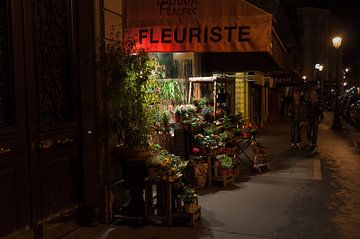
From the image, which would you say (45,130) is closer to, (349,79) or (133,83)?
(133,83)

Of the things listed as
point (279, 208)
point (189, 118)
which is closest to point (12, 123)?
point (279, 208)

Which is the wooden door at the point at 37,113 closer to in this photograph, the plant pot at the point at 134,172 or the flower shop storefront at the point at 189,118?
the plant pot at the point at 134,172

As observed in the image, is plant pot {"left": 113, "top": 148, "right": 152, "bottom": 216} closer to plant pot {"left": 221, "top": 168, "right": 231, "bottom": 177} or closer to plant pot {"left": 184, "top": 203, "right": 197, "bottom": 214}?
plant pot {"left": 184, "top": 203, "right": 197, "bottom": 214}

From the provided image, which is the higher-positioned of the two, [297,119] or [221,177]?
[297,119]

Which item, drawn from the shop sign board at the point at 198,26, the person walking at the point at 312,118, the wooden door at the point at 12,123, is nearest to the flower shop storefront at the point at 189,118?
the shop sign board at the point at 198,26

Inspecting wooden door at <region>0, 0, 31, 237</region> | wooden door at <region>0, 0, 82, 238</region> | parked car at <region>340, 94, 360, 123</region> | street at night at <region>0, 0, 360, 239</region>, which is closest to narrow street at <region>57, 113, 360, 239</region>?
street at night at <region>0, 0, 360, 239</region>

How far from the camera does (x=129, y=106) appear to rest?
6117mm

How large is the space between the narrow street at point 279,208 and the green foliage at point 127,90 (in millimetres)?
1339

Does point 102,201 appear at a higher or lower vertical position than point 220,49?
lower

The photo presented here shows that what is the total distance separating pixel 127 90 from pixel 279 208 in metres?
3.11

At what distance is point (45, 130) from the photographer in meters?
Answer: 5.48

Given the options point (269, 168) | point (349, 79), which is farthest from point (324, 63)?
point (269, 168)

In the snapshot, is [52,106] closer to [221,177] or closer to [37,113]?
[37,113]

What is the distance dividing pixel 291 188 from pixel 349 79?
113m
